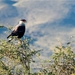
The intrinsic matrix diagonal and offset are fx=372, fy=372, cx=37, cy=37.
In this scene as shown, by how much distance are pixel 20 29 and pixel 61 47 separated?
7.21 metres

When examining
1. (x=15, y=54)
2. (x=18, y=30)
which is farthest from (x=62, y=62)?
(x=18, y=30)

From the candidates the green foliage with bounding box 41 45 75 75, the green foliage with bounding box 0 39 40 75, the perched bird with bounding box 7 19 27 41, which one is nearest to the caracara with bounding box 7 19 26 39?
the perched bird with bounding box 7 19 27 41

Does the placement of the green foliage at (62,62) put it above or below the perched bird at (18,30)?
above

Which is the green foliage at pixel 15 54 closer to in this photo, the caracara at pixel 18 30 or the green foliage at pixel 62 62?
the green foliage at pixel 62 62

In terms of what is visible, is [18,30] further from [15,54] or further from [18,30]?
[15,54]

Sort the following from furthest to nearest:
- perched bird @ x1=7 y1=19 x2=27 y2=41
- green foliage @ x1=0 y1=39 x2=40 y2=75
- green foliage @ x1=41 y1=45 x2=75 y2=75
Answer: perched bird @ x1=7 y1=19 x2=27 y2=41
green foliage @ x1=41 y1=45 x2=75 y2=75
green foliage @ x1=0 y1=39 x2=40 y2=75

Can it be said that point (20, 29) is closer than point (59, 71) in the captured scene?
No

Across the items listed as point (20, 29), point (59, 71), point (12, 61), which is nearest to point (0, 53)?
point (12, 61)

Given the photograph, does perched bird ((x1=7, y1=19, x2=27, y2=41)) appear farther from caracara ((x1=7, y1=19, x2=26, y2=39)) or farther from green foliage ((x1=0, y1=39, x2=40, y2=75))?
green foliage ((x1=0, y1=39, x2=40, y2=75))

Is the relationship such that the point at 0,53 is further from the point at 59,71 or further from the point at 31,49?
the point at 59,71

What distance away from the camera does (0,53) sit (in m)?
12.2

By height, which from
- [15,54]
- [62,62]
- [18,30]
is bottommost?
[18,30]

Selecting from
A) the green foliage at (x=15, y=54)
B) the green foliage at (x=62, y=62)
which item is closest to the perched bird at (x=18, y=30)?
the green foliage at (x=15, y=54)

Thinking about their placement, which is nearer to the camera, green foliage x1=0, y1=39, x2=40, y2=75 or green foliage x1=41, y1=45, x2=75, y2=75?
green foliage x1=0, y1=39, x2=40, y2=75
